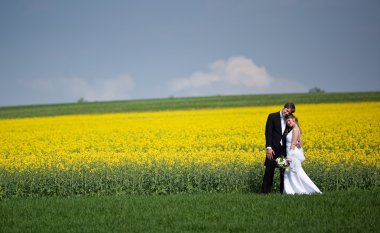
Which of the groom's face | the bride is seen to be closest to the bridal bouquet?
the bride

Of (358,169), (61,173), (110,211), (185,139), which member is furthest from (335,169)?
(185,139)

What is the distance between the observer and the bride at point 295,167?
12625 millimetres

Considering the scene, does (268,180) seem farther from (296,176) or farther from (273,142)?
(273,142)

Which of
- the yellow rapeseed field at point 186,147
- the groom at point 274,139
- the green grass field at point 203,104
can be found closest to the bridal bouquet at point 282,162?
the groom at point 274,139

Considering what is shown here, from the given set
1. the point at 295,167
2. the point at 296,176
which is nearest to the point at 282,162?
the point at 295,167

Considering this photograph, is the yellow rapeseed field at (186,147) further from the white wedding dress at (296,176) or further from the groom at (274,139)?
the white wedding dress at (296,176)

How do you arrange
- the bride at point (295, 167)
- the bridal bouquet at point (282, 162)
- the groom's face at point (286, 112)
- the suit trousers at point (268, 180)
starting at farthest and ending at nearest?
1. the suit trousers at point (268, 180)
2. the bride at point (295, 167)
3. the bridal bouquet at point (282, 162)
4. the groom's face at point (286, 112)

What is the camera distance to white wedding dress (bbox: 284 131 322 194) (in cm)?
1268

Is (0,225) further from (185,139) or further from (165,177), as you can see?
(185,139)

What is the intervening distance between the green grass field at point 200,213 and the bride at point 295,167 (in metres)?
0.52

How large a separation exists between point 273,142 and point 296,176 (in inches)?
39.9

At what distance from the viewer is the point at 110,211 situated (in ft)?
38.5

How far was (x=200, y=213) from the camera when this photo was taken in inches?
442

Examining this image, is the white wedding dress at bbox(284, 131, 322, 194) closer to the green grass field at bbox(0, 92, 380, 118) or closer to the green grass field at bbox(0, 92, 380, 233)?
the green grass field at bbox(0, 92, 380, 233)
